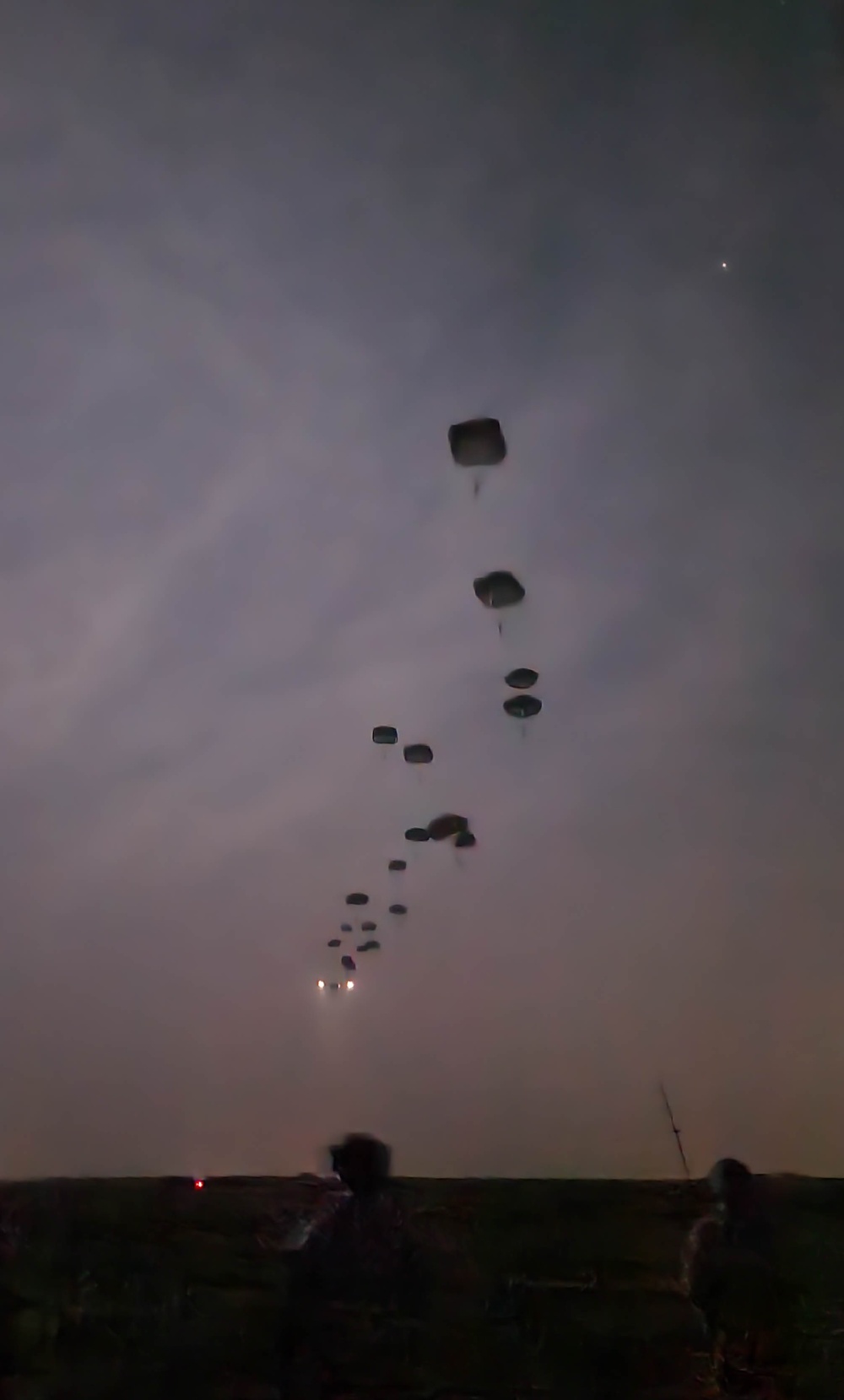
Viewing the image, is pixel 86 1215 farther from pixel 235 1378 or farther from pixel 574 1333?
pixel 574 1333

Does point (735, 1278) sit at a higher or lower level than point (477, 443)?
lower

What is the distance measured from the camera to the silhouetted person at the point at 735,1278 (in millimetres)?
4816

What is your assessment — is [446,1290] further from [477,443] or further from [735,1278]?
[477,443]

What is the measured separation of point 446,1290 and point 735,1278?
1.69 metres

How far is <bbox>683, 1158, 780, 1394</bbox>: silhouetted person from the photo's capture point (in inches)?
190

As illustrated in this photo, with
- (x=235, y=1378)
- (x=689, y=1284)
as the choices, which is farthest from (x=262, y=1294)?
(x=689, y=1284)

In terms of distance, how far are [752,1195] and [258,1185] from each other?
3.01 meters

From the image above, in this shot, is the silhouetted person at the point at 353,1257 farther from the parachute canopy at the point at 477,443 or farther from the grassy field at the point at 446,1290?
the parachute canopy at the point at 477,443

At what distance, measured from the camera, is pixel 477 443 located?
308 inches

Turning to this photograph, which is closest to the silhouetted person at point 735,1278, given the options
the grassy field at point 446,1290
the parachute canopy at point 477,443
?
the grassy field at point 446,1290

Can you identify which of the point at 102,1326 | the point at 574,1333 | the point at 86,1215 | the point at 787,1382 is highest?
the point at 86,1215

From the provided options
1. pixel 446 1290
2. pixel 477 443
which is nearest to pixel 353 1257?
pixel 446 1290

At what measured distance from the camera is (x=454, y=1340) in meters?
4.92

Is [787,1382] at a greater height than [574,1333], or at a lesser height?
lesser
